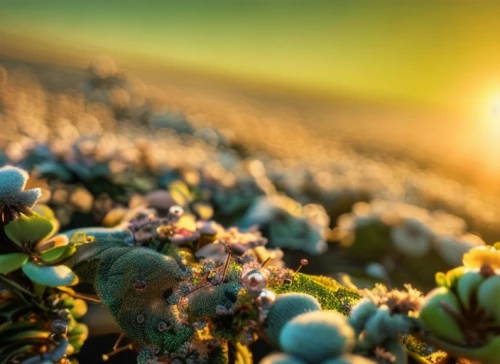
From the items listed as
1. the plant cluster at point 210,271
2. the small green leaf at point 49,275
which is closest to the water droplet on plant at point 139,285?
the plant cluster at point 210,271

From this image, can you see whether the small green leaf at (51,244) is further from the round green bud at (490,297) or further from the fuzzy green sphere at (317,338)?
the round green bud at (490,297)

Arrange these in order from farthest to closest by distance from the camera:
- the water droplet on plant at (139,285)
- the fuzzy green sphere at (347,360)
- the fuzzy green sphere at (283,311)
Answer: the water droplet on plant at (139,285) < the fuzzy green sphere at (283,311) < the fuzzy green sphere at (347,360)

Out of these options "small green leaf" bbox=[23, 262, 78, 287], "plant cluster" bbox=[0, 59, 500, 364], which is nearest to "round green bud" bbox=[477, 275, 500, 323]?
"plant cluster" bbox=[0, 59, 500, 364]

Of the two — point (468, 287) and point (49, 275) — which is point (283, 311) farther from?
point (49, 275)

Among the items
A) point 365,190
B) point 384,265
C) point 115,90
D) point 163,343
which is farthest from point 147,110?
point 163,343

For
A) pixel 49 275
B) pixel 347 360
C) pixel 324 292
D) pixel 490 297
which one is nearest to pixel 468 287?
pixel 490 297
